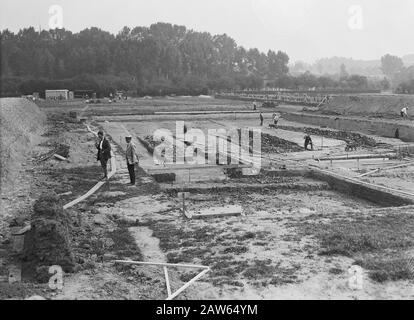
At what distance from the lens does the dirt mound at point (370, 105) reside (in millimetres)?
34156

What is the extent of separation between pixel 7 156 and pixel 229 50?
108690mm

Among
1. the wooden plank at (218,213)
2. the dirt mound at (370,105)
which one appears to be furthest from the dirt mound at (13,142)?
the dirt mound at (370,105)

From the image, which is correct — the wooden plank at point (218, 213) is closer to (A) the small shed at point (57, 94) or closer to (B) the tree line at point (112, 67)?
(A) the small shed at point (57, 94)

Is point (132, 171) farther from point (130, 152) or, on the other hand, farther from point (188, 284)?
point (188, 284)

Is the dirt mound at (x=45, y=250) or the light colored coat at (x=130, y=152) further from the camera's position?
the light colored coat at (x=130, y=152)

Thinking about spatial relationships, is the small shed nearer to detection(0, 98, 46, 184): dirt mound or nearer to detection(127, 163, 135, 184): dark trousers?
detection(0, 98, 46, 184): dirt mound

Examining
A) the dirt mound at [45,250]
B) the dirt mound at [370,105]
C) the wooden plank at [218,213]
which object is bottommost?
the wooden plank at [218,213]

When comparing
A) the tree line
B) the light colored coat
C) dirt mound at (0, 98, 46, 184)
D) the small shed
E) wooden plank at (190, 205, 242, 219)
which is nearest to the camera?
wooden plank at (190, 205, 242, 219)

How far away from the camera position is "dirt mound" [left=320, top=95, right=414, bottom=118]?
34.2 m

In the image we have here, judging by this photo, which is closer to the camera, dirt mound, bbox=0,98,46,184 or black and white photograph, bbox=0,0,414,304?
black and white photograph, bbox=0,0,414,304

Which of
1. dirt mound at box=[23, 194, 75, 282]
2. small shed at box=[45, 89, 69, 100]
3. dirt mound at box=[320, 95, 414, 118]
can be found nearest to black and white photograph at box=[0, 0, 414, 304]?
dirt mound at box=[23, 194, 75, 282]

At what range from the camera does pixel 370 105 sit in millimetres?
37562

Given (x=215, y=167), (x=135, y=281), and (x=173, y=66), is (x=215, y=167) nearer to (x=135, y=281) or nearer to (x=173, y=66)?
(x=135, y=281)
